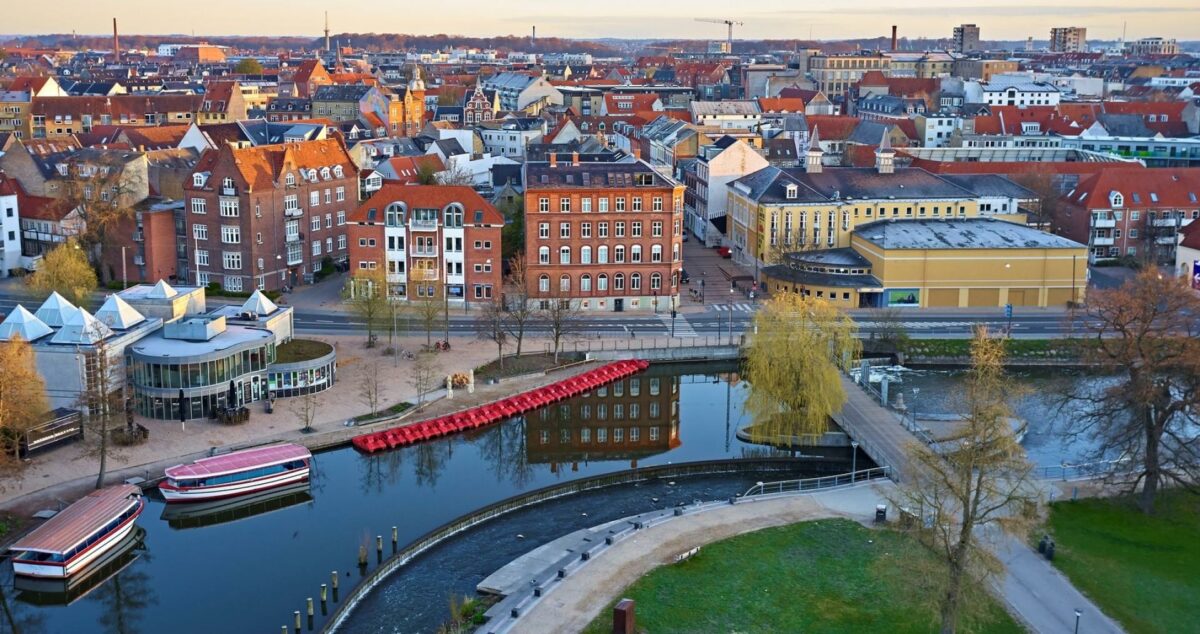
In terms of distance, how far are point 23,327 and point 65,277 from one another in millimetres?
15336

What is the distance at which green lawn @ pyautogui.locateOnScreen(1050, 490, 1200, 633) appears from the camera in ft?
116

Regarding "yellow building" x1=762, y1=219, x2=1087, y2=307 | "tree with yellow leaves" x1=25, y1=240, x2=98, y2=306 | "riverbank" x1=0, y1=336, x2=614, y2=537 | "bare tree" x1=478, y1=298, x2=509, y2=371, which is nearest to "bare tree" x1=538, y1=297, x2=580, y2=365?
"riverbank" x1=0, y1=336, x2=614, y2=537

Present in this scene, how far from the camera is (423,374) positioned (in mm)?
60344

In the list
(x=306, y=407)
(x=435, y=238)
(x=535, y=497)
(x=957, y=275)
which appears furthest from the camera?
(x=957, y=275)

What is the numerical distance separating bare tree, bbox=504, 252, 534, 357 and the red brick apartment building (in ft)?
3.86

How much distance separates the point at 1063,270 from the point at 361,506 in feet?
160

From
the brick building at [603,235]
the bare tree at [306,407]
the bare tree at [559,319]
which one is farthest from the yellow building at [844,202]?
the bare tree at [306,407]

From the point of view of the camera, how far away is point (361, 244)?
75188 millimetres

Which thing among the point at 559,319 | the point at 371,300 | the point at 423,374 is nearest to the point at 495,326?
the point at 559,319

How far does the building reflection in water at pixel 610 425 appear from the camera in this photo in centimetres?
5403

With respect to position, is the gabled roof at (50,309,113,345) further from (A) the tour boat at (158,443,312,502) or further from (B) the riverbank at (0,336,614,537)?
(A) the tour boat at (158,443,312,502)

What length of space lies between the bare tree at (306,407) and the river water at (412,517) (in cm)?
214

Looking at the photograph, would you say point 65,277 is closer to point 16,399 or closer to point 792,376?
point 16,399

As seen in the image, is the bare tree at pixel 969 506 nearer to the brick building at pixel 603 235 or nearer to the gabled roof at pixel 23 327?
the gabled roof at pixel 23 327
